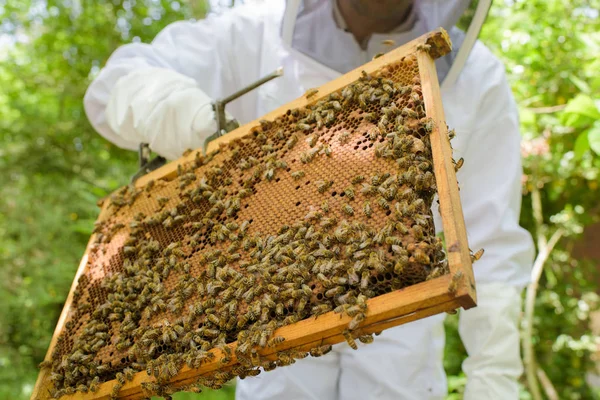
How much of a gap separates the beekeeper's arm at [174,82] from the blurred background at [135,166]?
180cm

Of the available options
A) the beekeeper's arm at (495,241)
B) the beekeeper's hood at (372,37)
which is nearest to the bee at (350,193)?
the beekeeper's hood at (372,37)

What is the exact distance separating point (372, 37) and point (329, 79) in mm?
357

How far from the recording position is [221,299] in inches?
73.7

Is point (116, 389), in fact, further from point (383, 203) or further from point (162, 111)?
point (162, 111)

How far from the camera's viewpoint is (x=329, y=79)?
3.09 meters

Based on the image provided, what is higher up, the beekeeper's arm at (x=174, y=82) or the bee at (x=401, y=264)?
the beekeeper's arm at (x=174, y=82)

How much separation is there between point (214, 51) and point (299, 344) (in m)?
2.32

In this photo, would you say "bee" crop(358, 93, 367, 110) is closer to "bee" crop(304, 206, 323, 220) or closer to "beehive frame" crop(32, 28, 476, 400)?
"beehive frame" crop(32, 28, 476, 400)

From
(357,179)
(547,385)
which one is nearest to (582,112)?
(357,179)

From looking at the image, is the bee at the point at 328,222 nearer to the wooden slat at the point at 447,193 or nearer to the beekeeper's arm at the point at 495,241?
the wooden slat at the point at 447,193

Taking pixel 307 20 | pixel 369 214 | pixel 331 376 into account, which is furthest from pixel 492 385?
pixel 307 20

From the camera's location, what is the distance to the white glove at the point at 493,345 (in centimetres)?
283

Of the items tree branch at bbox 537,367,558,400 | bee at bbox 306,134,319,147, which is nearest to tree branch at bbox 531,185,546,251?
tree branch at bbox 537,367,558,400

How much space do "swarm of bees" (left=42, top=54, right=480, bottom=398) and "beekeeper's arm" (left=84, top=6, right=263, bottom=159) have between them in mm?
393
